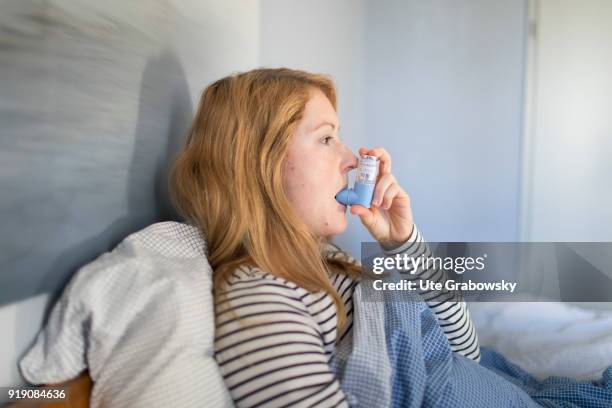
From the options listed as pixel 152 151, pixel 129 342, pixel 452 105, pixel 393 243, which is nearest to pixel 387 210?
pixel 393 243

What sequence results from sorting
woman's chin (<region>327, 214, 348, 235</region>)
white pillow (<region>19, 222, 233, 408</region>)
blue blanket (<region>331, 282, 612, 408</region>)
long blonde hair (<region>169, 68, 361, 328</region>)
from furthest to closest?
woman's chin (<region>327, 214, 348, 235</region>), long blonde hair (<region>169, 68, 361, 328</region>), blue blanket (<region>331, 282, 612, 408</region>), white pillow (<region>19, 222, 233, 408</region>)

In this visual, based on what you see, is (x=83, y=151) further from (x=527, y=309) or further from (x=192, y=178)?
(x=527, y=309)

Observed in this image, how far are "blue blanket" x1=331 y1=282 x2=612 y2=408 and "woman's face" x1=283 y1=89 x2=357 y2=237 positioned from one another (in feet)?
0.48

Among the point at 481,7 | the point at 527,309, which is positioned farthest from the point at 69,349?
the point at 481,7

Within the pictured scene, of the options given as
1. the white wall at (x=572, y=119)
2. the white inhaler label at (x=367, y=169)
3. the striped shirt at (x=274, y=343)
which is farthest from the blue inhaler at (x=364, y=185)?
the white wall at (x=572, y=119)

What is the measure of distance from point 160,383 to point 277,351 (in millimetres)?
144

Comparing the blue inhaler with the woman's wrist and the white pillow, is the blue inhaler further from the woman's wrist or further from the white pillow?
the white pillow

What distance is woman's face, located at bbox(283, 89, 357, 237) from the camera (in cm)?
88

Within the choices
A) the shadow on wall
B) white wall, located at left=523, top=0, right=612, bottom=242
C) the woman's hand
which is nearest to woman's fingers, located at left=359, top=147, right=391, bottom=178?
the woman's hand

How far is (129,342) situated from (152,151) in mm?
392

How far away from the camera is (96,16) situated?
69 centimetres

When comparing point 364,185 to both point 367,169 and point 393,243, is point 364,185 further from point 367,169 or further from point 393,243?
point 393,243

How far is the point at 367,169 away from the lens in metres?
0.95

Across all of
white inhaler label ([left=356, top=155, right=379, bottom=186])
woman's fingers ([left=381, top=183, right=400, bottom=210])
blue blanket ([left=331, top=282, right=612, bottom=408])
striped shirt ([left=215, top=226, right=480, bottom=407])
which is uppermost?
white inhaler label ([left=356, top=155, right=379, bottom=186])
